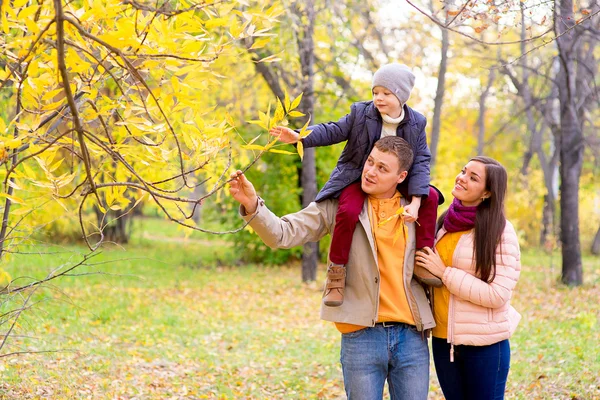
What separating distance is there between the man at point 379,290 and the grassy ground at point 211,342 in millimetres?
1011

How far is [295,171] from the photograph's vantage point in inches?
595

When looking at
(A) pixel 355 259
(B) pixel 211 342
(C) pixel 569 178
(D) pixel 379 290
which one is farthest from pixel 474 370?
(C) pixel 569 178

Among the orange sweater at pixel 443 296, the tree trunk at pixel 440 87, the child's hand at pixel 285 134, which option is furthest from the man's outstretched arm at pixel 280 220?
the tree trunk at pixel 440 87

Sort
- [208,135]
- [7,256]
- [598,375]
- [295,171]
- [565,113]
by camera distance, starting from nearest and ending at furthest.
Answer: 1. [208,135]
2. [7,256]
3. [598,375]
4. [565,113]
5. [295,171]

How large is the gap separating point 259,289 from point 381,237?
8990mm

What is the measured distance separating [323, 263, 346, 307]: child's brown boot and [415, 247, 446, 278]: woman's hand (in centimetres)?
34

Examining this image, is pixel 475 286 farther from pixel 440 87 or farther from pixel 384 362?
pixel 440 87

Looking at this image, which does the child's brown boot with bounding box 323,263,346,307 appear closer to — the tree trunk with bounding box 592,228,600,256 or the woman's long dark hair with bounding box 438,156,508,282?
the woman's long dark hair with bounding box 438,156,508,282

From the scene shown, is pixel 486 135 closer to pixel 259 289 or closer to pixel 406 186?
pixel 259 289

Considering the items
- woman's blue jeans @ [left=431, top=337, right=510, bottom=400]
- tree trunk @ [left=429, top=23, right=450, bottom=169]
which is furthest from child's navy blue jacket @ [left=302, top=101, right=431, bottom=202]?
tree trunk @ [left=429, top=23, right=450, bottom=169]

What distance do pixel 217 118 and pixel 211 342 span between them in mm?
3425

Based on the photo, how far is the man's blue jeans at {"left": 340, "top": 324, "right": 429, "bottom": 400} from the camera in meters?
2.87

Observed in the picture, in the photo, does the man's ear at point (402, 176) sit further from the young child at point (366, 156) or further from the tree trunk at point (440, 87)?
the tree trunk at point (440, 87)

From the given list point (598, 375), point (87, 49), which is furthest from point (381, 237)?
point (598, 375)
